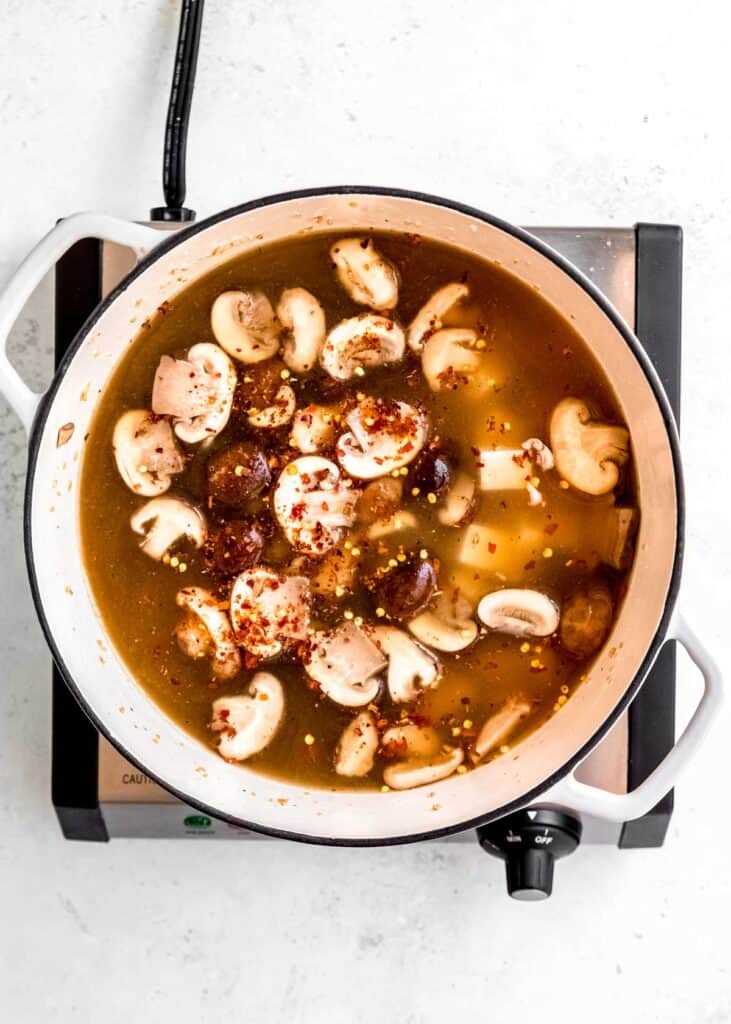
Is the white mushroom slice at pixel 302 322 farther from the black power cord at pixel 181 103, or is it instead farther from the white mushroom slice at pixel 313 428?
the black power cord at pixel 181 103

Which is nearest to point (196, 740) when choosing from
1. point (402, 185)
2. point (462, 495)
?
point (462, 495)

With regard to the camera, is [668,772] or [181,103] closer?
[668,772]

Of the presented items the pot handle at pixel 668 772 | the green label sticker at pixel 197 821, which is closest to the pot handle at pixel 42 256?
the green label sticker at pixel 197 821

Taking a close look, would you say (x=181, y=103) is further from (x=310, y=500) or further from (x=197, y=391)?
(x=310, y=500)

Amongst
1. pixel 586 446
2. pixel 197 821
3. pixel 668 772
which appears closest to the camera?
pixel 668 772

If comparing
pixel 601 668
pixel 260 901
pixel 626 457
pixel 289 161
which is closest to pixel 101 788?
pixel 260 901

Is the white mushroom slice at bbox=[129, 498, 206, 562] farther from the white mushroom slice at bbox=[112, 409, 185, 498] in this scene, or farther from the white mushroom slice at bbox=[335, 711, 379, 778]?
the white mushroom slice at bbox=[335, 711, 379, 778]
